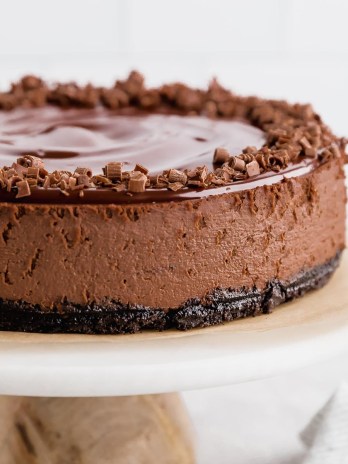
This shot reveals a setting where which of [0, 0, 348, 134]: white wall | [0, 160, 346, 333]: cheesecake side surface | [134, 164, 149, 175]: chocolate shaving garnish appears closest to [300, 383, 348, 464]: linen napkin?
[0, 160, 346, 333]: cheesecake side surface

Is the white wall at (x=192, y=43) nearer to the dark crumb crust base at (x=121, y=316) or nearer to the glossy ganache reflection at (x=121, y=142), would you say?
the glossy ganache reflection at (x=121, y=142)

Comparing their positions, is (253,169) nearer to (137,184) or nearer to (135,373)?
(137,184)

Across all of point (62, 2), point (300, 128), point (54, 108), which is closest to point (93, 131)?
point (54, 108)

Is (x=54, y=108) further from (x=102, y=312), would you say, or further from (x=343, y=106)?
(x=343, y=106)

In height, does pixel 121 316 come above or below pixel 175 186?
below

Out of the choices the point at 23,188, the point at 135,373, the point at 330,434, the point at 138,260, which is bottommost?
the point at 330,434

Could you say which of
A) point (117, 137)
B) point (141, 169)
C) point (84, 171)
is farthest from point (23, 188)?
point (117, 137)
